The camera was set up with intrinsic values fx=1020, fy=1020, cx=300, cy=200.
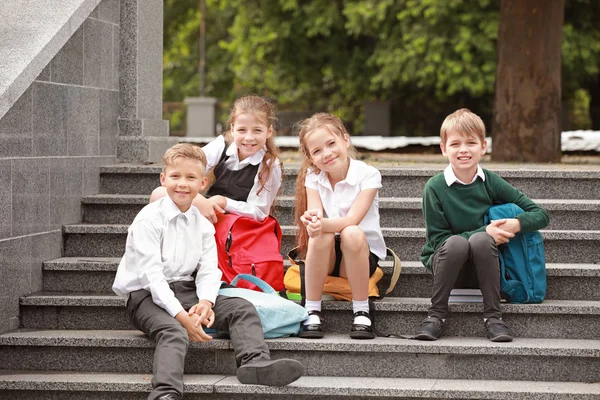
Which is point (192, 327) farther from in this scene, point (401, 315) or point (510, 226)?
point (510, 226)

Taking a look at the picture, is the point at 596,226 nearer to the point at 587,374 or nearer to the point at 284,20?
the point at 587,374

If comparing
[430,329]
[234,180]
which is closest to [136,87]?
[234,180]

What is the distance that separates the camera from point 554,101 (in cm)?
1122

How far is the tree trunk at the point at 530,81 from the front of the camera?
1102cm

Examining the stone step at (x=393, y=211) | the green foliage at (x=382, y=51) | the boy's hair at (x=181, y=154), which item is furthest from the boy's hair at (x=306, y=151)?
the green foliage at (x=382, y=51)

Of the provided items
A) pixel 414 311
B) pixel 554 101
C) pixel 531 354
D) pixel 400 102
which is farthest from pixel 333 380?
pixel 400 102

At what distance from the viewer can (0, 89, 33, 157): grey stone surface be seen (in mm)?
5598

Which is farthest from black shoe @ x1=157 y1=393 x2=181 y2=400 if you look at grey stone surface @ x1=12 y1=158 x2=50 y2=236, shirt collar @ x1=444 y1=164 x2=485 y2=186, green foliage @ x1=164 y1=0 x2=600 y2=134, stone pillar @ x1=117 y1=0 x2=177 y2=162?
green foliage @ x1=164 y1=0 x2=600 y2=134

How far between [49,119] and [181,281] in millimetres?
1490

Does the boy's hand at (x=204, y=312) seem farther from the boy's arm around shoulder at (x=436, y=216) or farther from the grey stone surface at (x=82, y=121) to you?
the grey stone surface at (x=82, y=121)

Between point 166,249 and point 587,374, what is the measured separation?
2.29 meters

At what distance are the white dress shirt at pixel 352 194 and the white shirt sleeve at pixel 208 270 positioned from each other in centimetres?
65

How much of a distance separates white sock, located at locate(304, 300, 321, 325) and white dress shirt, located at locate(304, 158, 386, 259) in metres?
0.47

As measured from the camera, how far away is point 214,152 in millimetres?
6137
